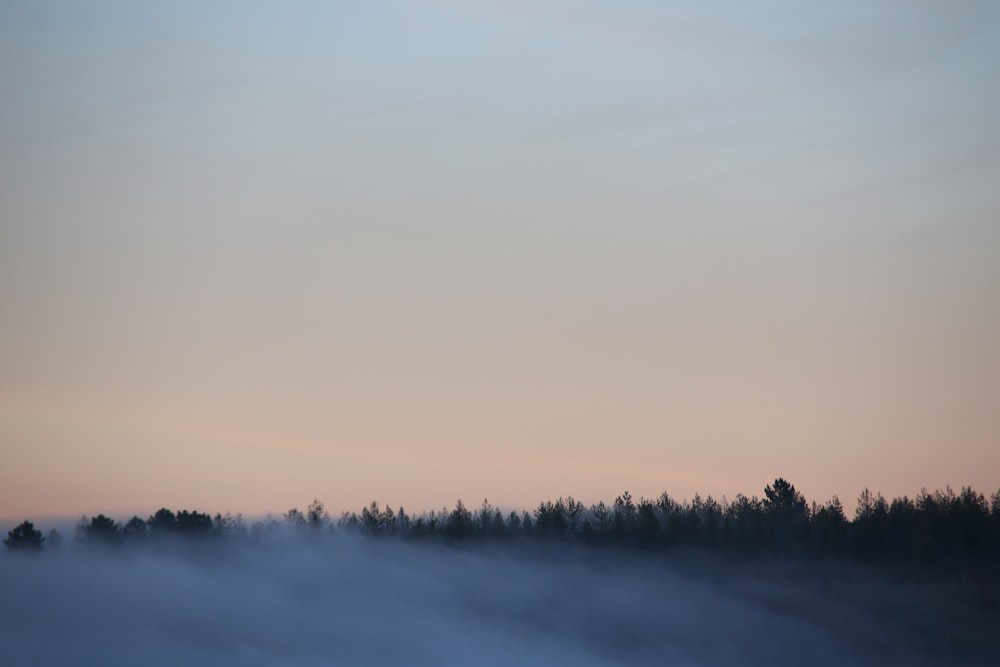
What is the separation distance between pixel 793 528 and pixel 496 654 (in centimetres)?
6003

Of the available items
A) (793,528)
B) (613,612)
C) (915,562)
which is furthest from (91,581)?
(915,562)

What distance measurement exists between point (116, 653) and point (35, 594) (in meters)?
19.4

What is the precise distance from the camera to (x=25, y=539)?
627 ft

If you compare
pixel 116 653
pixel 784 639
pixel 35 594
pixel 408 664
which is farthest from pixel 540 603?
pixel 35 594

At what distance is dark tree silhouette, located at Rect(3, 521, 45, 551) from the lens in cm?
19012

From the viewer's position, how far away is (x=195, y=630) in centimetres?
19812

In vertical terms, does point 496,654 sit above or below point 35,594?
below

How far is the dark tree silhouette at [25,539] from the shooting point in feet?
624

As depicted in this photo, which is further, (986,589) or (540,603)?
(540,603)

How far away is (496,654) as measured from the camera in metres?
181

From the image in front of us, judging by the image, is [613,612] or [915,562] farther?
[613,612]

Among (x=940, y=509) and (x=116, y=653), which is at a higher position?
(x=940, y=509)

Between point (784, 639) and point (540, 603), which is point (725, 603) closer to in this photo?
point (784, 639)

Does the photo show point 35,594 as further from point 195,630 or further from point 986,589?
point 986,589
